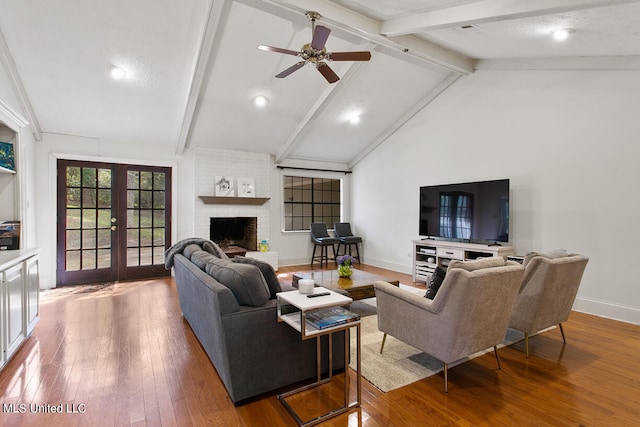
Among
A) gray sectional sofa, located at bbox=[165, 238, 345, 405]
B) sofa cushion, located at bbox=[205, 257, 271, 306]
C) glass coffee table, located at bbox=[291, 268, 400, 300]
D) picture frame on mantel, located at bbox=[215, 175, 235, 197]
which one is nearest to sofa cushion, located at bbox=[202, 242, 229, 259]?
gray sectional sofa, located at bbox=[165, 238, 345, 405]

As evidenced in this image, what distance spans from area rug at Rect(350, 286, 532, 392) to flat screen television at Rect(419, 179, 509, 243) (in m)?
1.76

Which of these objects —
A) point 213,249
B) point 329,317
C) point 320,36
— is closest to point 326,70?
point 320,36

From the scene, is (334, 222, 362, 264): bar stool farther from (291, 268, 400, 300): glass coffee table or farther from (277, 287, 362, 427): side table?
(277, 287, 362, 427): side table

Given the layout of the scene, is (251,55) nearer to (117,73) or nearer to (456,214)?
(117,73)

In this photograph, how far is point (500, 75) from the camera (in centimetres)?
480

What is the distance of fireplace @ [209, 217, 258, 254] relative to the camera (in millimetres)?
6848

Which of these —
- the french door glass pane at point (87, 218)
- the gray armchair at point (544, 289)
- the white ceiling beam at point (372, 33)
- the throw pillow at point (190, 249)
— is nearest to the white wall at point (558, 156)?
the white ceiling beam at point (372, 33)

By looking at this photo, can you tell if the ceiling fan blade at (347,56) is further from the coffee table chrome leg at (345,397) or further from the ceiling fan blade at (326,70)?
the coffee table chrome leg at (345,397)

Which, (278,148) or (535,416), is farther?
(278,148)

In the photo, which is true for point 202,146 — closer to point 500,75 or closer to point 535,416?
point 500,75

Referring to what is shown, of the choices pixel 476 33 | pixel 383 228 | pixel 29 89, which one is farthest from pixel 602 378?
pixel 29 89

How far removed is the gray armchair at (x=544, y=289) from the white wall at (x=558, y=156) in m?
1.32

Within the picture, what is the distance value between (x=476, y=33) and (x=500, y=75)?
1245 mm

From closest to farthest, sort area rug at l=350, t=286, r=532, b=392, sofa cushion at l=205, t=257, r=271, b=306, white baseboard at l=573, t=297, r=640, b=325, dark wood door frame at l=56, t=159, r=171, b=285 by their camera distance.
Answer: sofa cushion at l=205, t=257, r=271, b=306
area rug at l=350, t=286, r=532, b=392
white baseboard at l=573, t=297, r=640, b=325
dark wood door frame at l=56, t=159, r=171, b=285
